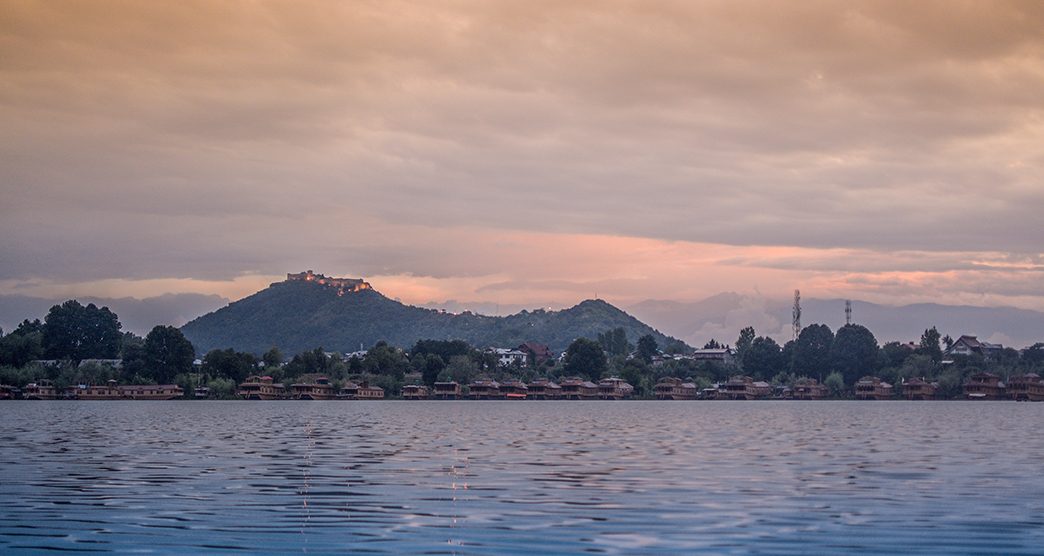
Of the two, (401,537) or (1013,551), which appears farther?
(401,537)

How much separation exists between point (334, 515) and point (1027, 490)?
83.1 feet

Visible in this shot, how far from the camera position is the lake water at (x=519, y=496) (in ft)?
99.6

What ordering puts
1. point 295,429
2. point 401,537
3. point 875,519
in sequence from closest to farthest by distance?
1. point 401,537
2. point 875,519
3. point 295,429

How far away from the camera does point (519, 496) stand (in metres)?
40.0

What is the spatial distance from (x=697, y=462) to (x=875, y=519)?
20.6 metres

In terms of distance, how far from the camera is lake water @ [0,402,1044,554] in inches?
1195

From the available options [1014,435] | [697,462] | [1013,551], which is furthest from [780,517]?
[1014,435]

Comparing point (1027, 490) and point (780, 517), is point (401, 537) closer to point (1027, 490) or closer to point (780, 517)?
point (780, 517)

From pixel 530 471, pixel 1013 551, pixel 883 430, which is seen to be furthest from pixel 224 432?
pixel 1013 551

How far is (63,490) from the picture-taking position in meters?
41.3

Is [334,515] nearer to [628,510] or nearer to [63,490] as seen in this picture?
[628,510]

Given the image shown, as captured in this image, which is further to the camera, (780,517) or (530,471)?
(530,471)

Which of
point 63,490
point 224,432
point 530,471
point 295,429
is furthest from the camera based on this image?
point 295,429

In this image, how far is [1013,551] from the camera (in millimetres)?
28859
